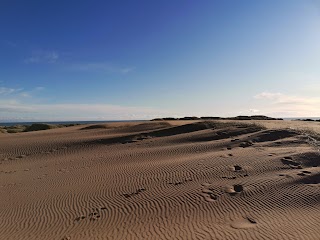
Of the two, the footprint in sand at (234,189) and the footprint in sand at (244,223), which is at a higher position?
the footprint in sand at (234,189)

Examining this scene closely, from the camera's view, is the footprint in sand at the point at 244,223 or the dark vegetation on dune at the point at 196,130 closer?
the footprint in sand at the point at 244,223

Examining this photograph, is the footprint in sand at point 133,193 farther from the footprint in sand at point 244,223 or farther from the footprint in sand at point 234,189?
the footprint in sand at point 244,223

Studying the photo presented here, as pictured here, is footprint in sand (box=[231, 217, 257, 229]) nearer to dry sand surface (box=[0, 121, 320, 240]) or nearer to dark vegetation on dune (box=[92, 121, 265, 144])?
dry sand surface (box=[0, 121, 320, 240])

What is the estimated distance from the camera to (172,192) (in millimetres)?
12250

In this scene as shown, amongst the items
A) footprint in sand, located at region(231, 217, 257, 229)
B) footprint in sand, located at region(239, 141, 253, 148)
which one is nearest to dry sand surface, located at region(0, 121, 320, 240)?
footprint in sand, located at region(231, 217, 257, 229)

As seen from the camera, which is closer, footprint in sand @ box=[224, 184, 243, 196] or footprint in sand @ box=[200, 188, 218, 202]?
footprint in sand @ box=[200, 188, 218, 202]

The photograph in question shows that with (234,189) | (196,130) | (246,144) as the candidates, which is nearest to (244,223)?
(234,189)

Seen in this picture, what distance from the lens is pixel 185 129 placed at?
92.5 feet

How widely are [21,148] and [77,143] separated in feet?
12.6

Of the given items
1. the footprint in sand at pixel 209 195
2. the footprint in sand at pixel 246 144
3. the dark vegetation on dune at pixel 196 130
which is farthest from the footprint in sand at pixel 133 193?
the dark vegetation on dune at pixel 196 130

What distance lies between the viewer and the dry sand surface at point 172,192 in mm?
9398

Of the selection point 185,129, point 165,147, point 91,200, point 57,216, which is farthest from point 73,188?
point 185,129

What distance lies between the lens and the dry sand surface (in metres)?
9.40

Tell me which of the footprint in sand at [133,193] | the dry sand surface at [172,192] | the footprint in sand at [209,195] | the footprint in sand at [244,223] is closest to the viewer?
the footprint in sand at [244,223]
